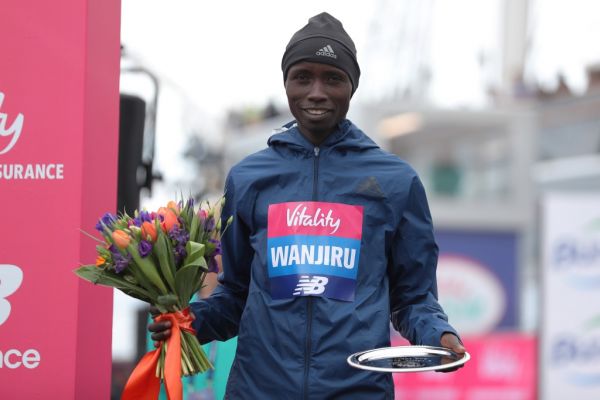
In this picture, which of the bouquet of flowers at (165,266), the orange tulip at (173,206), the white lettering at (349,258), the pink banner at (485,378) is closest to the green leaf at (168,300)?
the bouquet of flowers at (165,266)

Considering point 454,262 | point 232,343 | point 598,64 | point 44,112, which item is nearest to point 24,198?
point 44,112

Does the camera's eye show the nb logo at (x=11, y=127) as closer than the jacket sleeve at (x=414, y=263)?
No

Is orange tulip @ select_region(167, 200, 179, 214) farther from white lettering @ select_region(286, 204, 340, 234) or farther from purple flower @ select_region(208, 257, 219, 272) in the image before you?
white lettering @ select_region(286, 204, 340, 234)

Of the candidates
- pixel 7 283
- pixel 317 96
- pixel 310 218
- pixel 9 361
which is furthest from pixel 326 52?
pixel 9 361

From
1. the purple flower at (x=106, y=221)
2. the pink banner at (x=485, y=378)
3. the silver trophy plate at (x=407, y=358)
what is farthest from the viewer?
the pink banner at (x=485, y=378)

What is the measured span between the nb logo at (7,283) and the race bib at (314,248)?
2.43ft

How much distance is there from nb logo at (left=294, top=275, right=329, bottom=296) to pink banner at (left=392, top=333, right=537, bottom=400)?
26.1 feet

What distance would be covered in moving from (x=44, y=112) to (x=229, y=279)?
2.36 ft

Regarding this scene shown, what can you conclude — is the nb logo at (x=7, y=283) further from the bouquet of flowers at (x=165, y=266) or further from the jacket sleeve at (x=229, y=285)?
the jacket sleeve at (x=229, y=285)

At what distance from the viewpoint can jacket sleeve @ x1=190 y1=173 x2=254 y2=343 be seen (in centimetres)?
328

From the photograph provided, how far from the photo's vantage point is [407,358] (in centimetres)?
291

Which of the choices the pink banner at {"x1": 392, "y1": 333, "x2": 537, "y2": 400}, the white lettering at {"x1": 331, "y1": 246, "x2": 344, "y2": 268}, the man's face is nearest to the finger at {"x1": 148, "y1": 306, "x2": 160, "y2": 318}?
the white lettering at {"x1": 331, "y1": 246, "x2": 344, "y2": 268}

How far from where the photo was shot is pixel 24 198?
10.9 ft

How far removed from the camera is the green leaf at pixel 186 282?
307 cm
